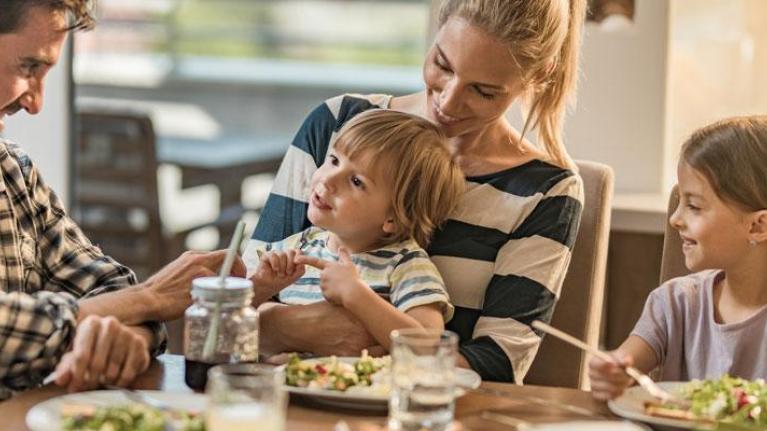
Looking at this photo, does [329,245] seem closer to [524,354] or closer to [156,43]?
[524,354]

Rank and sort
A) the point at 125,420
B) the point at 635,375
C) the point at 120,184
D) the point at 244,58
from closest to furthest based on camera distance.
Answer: the point at 125,420 < the point at 635,375 < the point at 120,184 < the point at 244,58

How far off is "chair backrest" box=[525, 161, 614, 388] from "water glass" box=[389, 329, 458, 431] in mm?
846

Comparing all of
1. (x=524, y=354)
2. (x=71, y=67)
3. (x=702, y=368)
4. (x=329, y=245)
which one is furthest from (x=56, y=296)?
(x=71, y=67)

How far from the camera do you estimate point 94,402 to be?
1631mm

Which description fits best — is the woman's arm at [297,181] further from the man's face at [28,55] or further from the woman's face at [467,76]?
the man's face at [28,55]

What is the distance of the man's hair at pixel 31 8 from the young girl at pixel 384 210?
447mm

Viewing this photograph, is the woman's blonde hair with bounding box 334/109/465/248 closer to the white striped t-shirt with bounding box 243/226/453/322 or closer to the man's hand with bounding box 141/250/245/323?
the white striped t-shirt with bounding box 243/226/453/322

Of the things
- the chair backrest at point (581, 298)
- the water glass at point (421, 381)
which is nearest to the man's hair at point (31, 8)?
the water glass at point (421, 381)

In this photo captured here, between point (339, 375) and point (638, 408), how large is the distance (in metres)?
0.39

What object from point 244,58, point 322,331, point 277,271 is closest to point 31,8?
point 277,271

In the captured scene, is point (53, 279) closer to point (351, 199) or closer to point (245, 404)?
point (351, 199)

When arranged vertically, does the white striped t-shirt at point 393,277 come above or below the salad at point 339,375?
above

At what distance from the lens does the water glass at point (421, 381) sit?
1.49 metres

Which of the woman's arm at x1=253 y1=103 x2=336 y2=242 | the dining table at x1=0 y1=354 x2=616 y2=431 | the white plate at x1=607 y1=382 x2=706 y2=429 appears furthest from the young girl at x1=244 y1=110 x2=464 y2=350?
the white plate at x1=607 y1=382 x2=706 y2=429
